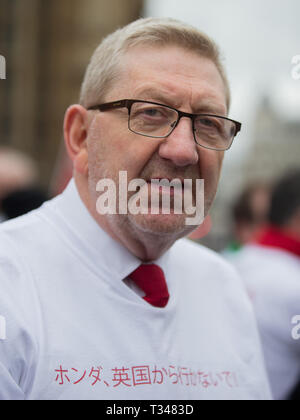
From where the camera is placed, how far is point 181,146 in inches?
48.9

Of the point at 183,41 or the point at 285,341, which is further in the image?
the point at 285,341

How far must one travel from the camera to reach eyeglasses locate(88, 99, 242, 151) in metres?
1.27

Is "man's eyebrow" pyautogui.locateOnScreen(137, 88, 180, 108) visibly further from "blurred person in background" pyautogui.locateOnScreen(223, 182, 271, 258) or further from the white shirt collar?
"blurred person in background" pyautogui.locateOnScreen(223, 182, 271, 258)

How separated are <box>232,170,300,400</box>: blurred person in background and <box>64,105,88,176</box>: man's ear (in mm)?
1408

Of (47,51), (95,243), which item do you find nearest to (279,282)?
(95,243)

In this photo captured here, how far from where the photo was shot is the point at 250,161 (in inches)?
233

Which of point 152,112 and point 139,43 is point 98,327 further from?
point 139,43

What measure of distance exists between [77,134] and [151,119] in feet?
0.83

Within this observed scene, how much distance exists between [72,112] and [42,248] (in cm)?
37

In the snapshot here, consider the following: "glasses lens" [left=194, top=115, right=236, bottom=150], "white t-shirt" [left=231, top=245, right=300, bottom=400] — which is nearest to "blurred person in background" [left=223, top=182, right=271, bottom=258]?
"white t-shirt" [left=231, top=245, right=300, bottom=400]

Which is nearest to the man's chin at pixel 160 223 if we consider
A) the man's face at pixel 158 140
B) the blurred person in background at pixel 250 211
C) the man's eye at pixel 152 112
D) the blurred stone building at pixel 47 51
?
the man's face at pixel 158 140
